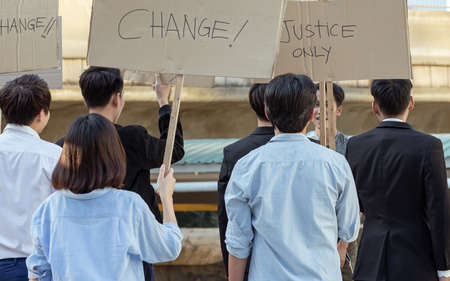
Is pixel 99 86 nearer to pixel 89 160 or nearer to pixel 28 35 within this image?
pixel 28 35

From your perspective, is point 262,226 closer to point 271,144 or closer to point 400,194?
point 271,144

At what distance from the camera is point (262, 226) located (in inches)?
91.5

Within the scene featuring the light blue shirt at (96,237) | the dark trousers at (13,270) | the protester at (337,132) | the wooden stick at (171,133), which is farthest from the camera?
the protester at (337,132)

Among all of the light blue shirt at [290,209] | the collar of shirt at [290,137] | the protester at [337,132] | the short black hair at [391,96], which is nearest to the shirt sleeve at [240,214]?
the light blue shirt at [290,209]

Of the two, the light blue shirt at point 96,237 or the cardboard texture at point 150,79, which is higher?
the cardboard texture at point 150,79

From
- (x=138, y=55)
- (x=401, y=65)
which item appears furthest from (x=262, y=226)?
(x=401, y=65)

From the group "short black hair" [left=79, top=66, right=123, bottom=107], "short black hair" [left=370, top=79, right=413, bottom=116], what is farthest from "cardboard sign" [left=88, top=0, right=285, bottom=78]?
"short black hair" [left=370, top=79, right=413, bottom=116]

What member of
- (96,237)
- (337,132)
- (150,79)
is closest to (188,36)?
(150,79)

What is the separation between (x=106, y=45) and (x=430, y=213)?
1.44 meters

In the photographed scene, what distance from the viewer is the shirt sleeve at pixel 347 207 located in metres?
2.37

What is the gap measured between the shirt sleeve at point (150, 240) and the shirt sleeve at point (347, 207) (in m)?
0.55

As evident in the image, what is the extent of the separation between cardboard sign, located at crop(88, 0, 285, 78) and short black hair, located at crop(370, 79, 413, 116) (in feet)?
2.03

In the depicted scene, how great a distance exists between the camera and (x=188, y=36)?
2865mm

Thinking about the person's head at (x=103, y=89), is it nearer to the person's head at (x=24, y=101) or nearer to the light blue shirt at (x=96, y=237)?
the person's head at (x=24, y=101)
